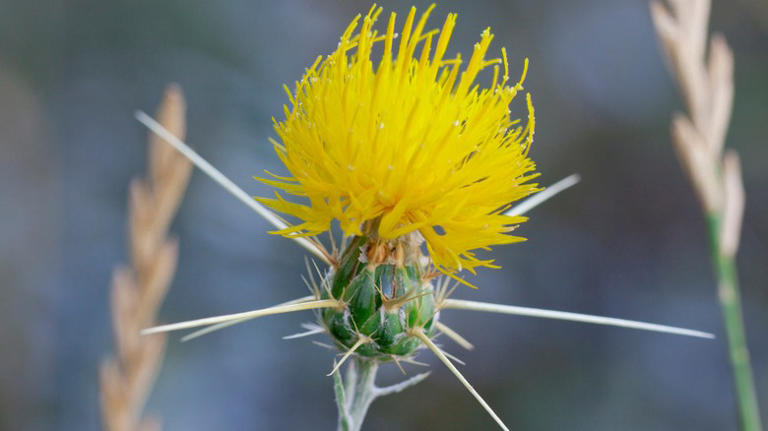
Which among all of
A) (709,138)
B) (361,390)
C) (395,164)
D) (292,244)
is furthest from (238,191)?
(292,244)

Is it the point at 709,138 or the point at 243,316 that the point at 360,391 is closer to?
the point at 243,316

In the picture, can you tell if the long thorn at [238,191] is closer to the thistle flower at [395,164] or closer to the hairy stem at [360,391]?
the thistle flower at [395,164]

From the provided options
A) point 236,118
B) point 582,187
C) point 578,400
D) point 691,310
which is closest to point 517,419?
point 578,400

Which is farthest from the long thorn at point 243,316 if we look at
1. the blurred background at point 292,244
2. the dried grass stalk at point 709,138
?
the blurred background at point 292,244

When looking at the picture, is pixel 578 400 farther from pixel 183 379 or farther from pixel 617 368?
pixel 183 379

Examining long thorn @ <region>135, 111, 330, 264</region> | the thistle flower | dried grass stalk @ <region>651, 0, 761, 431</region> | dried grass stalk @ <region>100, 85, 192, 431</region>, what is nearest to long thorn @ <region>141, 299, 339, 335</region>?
the thistle flower

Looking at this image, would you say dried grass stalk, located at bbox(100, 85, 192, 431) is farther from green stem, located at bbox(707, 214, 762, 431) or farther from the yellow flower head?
green stem, located at bbox(707, 214, 762, 431)

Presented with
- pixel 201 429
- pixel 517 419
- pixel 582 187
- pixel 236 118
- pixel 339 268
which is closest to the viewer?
pixel 339 268
